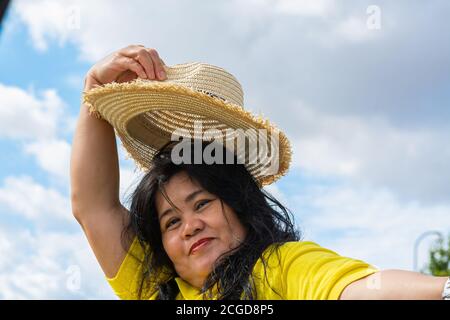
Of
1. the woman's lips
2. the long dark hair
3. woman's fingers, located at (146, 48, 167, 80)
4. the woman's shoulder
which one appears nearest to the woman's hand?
woman's fingers, located at (146, 48, 167, 80)

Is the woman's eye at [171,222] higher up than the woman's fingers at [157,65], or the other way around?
the woman's fingers at [157,65]

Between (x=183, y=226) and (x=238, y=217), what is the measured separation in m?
0.24

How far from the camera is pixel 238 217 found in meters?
2.60

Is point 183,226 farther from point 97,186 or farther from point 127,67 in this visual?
point 127,67

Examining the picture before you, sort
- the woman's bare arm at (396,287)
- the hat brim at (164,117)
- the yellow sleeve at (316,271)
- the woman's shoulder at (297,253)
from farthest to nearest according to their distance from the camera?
the hat brim at (164,117)
the woman's shoulder at (297,253)
the yellow sleeve at (316,271)
the woman's bare arm at (396,287)

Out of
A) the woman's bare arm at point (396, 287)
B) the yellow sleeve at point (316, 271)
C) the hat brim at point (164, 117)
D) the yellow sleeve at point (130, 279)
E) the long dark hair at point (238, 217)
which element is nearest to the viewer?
the woman's bare arm at point (396, 287)

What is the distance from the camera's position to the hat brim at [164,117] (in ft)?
8.36

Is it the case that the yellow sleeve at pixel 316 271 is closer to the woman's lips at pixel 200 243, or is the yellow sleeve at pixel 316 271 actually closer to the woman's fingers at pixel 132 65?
the woman's lips at pixel 200 243

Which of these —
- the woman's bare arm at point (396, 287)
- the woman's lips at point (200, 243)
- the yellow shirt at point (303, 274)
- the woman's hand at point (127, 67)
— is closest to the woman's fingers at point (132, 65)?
the woman's hand at point (127, 67)

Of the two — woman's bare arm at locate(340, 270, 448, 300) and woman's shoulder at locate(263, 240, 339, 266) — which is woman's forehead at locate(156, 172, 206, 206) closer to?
woman's shoulder at locate(263, 240, 339, 266)

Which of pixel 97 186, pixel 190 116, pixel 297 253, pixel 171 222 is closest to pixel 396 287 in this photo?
pixel 297 253
